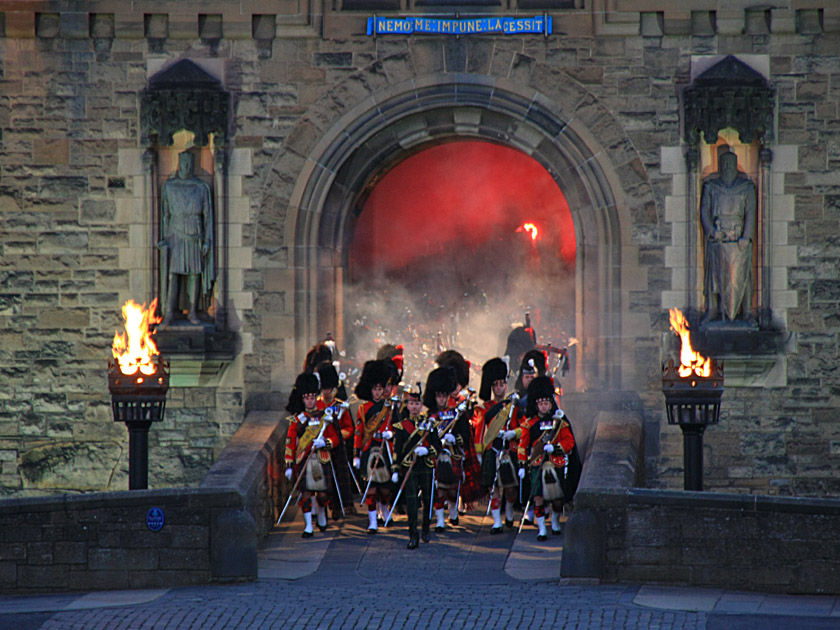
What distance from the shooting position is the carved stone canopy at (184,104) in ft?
51.9

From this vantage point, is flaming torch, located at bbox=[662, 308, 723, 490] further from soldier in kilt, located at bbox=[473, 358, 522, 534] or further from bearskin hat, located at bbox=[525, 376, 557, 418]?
soldier in kilt, located at bbox=[473, 358, 522, 534]

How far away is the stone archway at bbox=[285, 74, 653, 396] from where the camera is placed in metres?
15.8

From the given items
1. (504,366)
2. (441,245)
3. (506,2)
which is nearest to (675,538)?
(504,366)

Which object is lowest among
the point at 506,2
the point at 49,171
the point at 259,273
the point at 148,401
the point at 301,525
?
the point at 301,525

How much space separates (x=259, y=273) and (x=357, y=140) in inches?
70.2

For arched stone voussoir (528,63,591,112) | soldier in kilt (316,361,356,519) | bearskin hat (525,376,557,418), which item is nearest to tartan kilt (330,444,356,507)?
soldier in kilt (316,361,356,519)

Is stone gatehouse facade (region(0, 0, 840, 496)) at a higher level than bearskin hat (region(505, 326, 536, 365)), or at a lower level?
higher

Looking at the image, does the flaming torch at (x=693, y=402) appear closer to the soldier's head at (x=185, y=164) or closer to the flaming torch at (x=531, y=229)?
the soldier's head at (x=185, y=164)

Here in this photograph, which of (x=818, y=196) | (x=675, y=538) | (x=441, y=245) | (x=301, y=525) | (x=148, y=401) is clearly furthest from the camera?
(x=441, y=245)

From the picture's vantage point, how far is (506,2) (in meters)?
15.9

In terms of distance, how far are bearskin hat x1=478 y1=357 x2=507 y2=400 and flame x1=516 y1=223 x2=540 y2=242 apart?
4.50m

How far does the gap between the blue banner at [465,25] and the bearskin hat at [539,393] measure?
13.5 feet

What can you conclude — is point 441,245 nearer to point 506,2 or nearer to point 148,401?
point 506,2

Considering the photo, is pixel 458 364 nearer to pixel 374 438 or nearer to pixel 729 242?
pixel 374 438
